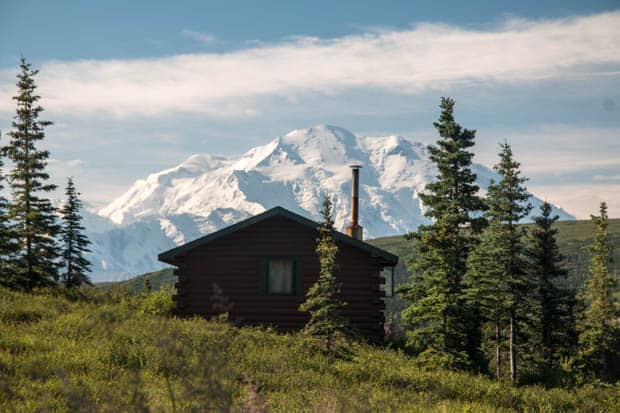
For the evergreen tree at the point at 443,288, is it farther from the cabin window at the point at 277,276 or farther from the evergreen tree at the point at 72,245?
the evergreen tree at the point at 72,245

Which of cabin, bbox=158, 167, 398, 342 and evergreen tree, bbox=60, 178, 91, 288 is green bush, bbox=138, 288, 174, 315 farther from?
evergreen tree, bbox=60, 178, 91, 288

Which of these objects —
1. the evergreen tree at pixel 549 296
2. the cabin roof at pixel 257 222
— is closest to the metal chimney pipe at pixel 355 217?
the cabin roof at pixel 257 222

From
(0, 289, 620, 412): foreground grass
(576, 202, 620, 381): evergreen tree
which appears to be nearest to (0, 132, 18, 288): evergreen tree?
(0, 289, 620, 412): foreground grass

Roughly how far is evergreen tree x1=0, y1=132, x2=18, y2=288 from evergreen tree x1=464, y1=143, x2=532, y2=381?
18.7 meters

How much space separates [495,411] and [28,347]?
10484 mm

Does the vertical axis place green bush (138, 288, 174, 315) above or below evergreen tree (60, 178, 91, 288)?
below

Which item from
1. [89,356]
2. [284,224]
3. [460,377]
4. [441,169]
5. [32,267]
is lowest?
[460,377]

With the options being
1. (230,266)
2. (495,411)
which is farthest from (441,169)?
(495,411)

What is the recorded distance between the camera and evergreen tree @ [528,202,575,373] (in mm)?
32969

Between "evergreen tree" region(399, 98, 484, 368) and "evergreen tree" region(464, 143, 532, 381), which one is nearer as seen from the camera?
"evergreen tree" region(399, 98, 484, 368)

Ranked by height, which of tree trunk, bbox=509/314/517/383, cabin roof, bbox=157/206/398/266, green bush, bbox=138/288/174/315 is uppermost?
cabin roof, bbox=157/206/398/266

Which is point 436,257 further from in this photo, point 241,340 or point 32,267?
point 32,267

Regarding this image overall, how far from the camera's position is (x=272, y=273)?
24438 millimetres

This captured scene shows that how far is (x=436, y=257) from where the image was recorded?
19.8m
